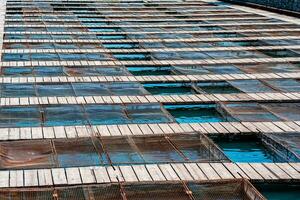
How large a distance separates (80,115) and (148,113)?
2.40 m

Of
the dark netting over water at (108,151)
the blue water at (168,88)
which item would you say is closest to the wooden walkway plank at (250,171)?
the dark netting over water at (108,151)

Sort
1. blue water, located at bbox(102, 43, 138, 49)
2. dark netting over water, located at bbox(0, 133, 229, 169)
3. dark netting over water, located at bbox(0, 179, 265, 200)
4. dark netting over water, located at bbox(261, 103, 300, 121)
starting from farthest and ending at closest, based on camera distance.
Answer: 1. blue water, located at bbox(102, 43, 138, 49)
2. dark netting over water, located at bbox(261, 103, 300, 121)
3. dark netting over water, located at bbox(0, 133, 229, 169)
4. dark netting over water, located at bbox(0, 179, 265, 200)

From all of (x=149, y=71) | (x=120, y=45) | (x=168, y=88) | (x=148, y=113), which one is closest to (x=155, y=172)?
(x=148, y=113)

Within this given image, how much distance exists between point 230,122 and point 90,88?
6371mm

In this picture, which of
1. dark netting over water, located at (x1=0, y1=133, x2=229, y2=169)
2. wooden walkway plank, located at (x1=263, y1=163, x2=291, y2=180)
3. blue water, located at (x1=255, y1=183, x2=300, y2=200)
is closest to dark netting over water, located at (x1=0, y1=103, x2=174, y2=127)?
dark netting over water, located at (x1=0, y1=133, x2=229, y2=169)

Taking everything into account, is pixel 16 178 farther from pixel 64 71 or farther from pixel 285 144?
pixel 64 71

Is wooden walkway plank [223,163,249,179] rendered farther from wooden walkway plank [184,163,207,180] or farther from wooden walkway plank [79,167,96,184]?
wooden walkway plank [79,167,96,184]

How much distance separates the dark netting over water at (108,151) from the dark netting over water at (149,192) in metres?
1.75

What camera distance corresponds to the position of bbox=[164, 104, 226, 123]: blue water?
19.6 meters

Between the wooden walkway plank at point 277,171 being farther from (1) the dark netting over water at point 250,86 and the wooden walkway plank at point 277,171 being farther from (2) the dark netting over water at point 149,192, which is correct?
(1) the dark netting over water at point 250,86

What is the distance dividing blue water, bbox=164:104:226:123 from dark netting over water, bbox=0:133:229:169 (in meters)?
3.03

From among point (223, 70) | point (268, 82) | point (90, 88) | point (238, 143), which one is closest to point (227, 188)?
point (238, 143)

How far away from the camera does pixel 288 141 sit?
1677 cm

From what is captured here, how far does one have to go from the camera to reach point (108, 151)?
1538cm
